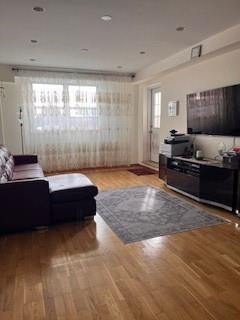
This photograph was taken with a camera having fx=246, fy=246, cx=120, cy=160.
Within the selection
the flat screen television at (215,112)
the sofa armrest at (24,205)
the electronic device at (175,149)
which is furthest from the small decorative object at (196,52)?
the sofa armrest at (24,205)

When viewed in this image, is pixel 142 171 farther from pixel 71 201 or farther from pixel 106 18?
pixel 106 18

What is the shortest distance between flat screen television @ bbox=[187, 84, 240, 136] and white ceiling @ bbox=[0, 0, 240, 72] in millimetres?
879

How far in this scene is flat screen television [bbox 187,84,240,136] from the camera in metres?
3.64

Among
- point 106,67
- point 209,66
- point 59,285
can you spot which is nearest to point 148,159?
point 106,67

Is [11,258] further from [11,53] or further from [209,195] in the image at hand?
[11,53]

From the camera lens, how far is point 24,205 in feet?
9.25

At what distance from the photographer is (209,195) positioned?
3.71m

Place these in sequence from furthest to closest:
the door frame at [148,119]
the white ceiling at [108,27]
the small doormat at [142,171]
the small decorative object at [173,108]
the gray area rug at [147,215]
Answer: the door frame at [148,119] → the small doormat at [142,171] → the small decorative object at [173,108] → the gray area rug at [147,215] → the white ceiling at [108,27]

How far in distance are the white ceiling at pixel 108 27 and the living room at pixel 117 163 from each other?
2 centimetres

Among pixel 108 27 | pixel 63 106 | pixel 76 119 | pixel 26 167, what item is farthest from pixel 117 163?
A: pixel 108 27

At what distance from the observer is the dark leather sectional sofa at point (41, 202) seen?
2.76 metres

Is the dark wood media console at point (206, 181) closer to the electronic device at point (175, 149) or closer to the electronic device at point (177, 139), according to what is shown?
the electronic device at point (175, 149)

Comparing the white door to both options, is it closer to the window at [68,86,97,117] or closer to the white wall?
the white wall

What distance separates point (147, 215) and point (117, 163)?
3.56 m
